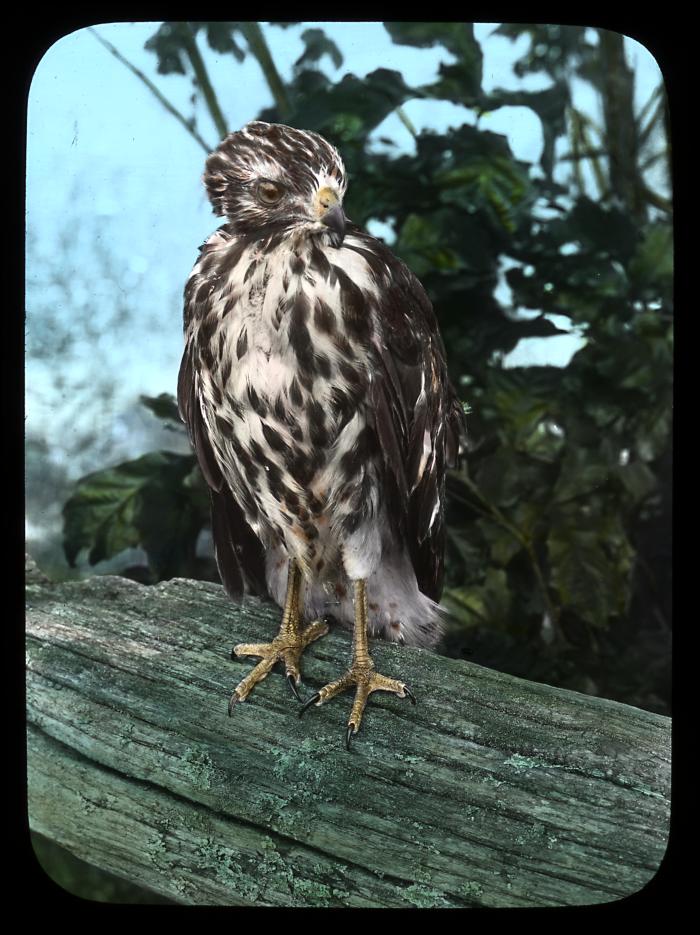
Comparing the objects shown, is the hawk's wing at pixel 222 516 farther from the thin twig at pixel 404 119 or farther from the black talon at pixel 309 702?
the thin twig at pixel 404 119

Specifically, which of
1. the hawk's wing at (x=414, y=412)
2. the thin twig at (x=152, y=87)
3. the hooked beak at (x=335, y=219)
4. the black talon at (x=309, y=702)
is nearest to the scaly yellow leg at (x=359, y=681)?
the black talon at (x=309, y=702)

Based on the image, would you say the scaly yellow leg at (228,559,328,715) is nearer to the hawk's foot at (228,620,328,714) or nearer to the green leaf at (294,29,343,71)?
the hawk's foot at (228,620,328,714)

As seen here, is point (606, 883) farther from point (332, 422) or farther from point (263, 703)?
point (332, 422)

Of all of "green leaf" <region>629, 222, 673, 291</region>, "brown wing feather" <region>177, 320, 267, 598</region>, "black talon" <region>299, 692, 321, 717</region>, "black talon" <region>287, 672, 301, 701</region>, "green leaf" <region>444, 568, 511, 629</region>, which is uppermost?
"green leaf" <region>629, 222, 673, 291</region>

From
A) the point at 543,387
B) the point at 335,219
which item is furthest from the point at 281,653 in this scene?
the point at 335,219

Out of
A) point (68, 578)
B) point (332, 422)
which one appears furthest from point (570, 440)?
point (68, 578)

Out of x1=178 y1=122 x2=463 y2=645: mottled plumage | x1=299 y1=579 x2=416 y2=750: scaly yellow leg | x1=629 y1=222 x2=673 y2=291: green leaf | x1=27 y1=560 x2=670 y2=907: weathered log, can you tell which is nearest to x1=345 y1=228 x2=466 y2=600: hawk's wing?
x1=178 y1=122 x2=463 y2=645: mottled plumage
